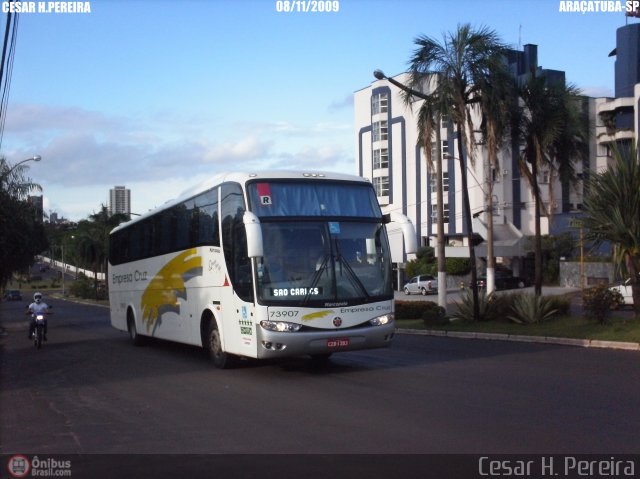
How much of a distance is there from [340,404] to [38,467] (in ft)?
14.4

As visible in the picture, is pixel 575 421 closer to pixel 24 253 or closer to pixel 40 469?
pixel 40 469

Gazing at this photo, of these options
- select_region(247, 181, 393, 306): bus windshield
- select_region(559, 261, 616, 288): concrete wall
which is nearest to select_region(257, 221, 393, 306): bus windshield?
select_region(247, 181, 393, 306): bus windshield

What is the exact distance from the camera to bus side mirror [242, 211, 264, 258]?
40.6 feet

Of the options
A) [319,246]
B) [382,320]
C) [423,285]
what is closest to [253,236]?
[319,246]

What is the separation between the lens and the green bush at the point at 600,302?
1942 cm

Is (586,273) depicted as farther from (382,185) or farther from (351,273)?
(351,273)

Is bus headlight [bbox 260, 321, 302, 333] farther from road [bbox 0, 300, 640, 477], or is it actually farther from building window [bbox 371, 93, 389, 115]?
building window [bbox 371, 93, 389, 115]

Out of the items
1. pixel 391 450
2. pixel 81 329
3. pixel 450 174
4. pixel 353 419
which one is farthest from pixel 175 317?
pixel 450 174

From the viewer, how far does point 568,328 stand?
1992cm

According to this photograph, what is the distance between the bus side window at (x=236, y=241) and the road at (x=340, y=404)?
1.78 metres

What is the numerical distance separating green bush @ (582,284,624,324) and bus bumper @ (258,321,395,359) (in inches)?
339

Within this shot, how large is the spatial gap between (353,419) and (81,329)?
24652mm

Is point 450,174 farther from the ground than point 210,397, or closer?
farther from the ground

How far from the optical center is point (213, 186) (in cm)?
1519
